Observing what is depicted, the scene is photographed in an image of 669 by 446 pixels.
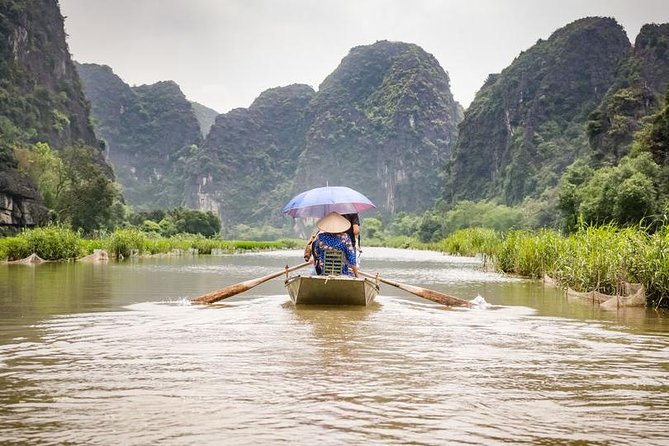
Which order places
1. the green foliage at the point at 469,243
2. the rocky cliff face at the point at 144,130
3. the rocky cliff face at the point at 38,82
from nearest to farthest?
1. the green foliage at the point at 469,243
2. the rocky cliff face at the point at 38,82
3. the rocky cliff face at the point at 144,130

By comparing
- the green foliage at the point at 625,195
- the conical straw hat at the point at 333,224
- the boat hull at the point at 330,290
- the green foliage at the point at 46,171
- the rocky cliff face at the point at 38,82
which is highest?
the rocky cliff face at the point at 38,82

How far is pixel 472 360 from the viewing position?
5949 millimetres

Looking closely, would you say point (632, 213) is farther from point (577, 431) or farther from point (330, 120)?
point (330, 120)

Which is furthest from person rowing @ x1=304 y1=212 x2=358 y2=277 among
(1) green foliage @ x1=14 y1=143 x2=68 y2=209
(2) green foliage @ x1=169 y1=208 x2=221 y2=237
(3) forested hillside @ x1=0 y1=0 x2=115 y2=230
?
(2) green foliage @ x1=169 y1=208 x2=221 y2=237

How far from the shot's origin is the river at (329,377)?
368 cm

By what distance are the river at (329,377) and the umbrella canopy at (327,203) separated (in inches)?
77.7

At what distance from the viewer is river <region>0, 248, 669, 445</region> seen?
3.68 m

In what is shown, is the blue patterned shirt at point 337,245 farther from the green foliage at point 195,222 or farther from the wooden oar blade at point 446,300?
the green foliage at point 195,222

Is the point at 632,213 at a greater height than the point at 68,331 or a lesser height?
greater

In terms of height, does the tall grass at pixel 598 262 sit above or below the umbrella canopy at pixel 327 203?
below

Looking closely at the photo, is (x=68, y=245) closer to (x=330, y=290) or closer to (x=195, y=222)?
(x=330, y=290)

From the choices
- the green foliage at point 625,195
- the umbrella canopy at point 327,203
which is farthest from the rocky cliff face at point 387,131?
the umbrella canopy at point 327,203

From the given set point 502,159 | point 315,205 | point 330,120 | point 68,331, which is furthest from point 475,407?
point 330,120

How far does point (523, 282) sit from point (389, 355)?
11908 mm
